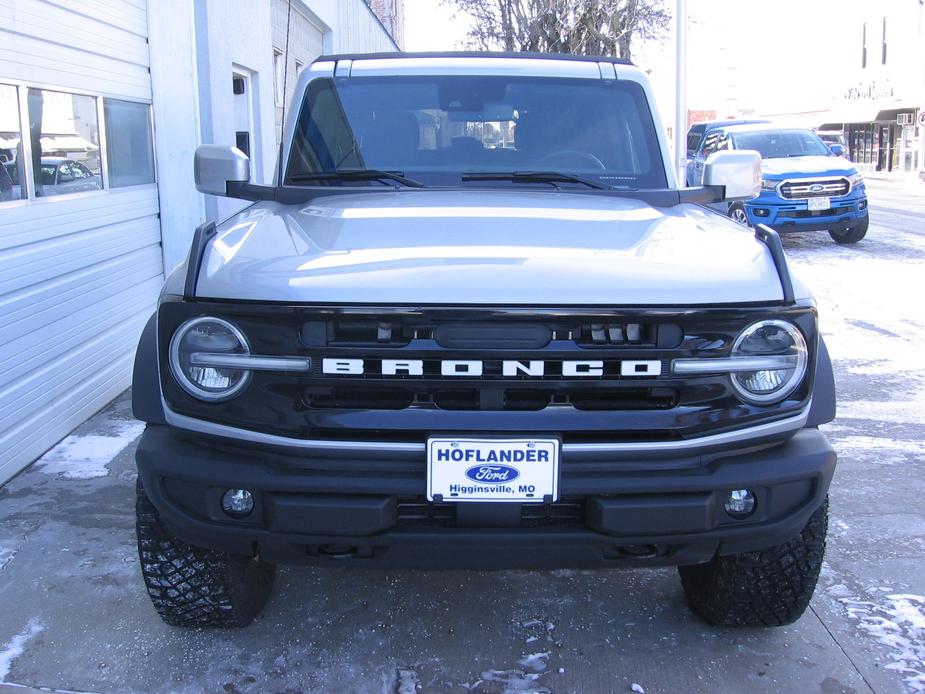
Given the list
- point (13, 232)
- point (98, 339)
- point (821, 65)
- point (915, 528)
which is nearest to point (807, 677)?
point (915, 528)

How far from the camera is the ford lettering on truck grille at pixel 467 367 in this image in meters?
2.35

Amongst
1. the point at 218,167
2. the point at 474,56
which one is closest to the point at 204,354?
the point at 218,167

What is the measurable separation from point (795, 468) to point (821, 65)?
4916cm

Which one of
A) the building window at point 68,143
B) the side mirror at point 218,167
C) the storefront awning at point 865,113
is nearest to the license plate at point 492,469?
the side mirror at point 218,167

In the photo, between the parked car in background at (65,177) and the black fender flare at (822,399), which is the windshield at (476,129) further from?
the parked car in background at (65,177)

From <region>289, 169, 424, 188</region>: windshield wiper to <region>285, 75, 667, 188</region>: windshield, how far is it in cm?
2

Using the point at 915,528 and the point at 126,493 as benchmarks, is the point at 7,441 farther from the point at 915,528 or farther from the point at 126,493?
the point at 915,528

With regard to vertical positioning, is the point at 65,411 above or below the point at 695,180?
below

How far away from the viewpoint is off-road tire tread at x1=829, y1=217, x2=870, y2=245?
525 inches

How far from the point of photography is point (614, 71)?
13.4 feet

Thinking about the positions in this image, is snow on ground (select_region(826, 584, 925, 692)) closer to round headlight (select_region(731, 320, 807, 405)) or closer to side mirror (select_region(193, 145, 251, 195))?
round headlight (select_region(731, 320, 807, 405))

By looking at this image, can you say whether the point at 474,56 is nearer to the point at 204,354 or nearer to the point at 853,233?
the point at 204,354

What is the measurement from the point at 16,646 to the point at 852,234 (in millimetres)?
12973

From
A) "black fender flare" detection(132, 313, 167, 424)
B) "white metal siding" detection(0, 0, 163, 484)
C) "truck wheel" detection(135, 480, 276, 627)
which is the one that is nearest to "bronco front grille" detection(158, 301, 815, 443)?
"black fender flare" detection(132, 313, 167, 424)
